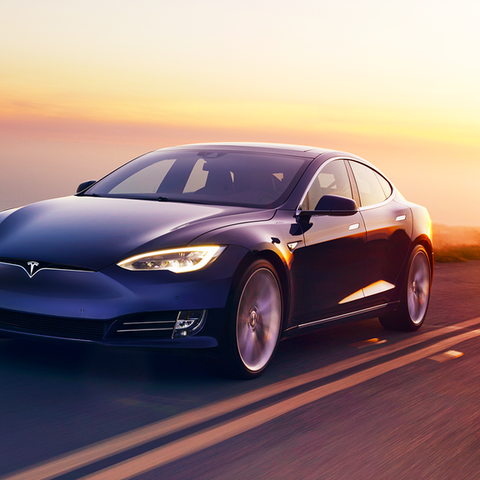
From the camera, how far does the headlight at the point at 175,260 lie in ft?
15.2

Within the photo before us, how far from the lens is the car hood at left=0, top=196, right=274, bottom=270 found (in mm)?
4699

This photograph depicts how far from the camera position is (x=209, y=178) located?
20.7 feet

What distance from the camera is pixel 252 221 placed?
5266mm

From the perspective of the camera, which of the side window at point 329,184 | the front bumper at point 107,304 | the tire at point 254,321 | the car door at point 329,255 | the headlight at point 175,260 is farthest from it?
the side window at point 329,184

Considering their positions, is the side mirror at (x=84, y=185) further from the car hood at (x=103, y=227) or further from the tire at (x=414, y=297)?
the tire at (x=414, y=297)

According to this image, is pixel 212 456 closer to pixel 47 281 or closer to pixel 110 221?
pixel 47 281

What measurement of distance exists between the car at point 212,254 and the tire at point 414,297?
0.14 feet

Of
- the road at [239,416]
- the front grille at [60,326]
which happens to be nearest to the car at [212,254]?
the front grille at [60,326]

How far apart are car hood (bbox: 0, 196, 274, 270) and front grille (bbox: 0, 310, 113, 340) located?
325mm

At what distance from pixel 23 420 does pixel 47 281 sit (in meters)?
0.88

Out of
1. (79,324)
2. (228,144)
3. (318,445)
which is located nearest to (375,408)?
(318,445)

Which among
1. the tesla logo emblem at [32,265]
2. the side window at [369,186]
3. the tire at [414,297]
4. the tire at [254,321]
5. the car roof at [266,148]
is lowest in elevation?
the tire at [414,297]

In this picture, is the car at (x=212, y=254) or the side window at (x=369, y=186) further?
the side window at (x=369, y=186)

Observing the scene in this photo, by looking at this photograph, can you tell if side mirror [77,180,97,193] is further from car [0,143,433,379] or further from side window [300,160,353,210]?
side window [300,160,353,210]
